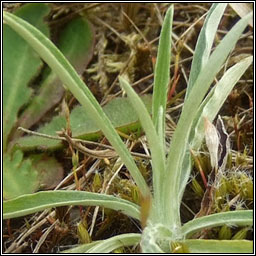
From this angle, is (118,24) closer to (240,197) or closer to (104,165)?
(104,165)

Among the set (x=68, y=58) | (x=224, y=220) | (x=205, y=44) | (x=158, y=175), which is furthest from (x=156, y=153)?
(x=68, y=58)

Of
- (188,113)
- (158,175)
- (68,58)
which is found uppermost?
(68,58)

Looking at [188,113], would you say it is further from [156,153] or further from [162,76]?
[162,76]

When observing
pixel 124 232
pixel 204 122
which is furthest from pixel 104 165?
pixel 204 122

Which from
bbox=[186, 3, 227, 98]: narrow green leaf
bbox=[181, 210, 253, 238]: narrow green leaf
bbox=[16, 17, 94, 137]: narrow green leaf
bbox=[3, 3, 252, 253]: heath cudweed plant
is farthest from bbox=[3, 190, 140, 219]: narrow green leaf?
bbox=[16, 17, 94, 137]: narrow green leaf

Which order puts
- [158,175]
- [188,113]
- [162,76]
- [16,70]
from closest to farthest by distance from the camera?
[188,113]
[158,175]
[162,76]
[16,70]

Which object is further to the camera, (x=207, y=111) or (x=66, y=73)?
(x=207, y=111)

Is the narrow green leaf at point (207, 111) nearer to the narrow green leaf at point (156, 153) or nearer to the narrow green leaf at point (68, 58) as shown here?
the narrow green leaf at point (156, 153)

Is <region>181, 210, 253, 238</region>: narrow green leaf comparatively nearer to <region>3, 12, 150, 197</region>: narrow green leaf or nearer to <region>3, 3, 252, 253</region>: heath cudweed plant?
<region>3, 3, 252, 253</region>: heath cudweed plant
